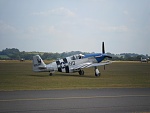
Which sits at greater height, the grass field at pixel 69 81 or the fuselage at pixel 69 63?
the fuselage at pixel 69 63

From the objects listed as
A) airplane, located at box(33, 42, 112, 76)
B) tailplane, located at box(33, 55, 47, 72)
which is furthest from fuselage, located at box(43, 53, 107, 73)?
tailplane, located at box(33, 55, 47, 72)

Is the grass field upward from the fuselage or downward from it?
downward

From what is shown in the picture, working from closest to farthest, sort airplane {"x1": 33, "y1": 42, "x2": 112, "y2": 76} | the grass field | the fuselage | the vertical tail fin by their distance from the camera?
the grass field
the vertical tail fin
airplane {"x1": 33, "y1": 42, "x2": 112, "y2": 76}
the fuselage

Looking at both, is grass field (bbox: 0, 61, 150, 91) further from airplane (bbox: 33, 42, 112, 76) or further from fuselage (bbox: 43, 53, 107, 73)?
fuselage (bbox: 43, 53, 107, 73)

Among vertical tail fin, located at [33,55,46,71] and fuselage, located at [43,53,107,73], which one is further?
fuselage, located at [43,53,107,73]

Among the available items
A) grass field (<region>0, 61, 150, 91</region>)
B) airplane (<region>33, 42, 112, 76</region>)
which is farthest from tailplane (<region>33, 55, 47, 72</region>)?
grass field (<region>0, 61, 150, 91</region>)

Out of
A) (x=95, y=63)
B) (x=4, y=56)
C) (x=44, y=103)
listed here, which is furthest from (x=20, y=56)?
(x=44, y=103)

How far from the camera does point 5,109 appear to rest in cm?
859

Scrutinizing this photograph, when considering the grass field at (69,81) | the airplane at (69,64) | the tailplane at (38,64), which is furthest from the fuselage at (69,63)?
the grass field at (69,81)

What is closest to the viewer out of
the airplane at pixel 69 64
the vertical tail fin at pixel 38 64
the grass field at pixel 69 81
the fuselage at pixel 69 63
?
the grass field at pixel 69 81

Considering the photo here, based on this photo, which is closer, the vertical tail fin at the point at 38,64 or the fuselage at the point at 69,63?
the vertical tail fin at the point at 38,64

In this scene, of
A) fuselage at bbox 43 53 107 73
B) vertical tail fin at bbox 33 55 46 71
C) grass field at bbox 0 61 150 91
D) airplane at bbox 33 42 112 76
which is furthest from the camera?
fuselage at bbox 43 53 107 73

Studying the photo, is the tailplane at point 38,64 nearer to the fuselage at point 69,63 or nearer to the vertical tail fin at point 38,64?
the vertical tail fin at point 38,64

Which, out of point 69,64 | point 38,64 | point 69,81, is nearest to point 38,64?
point 38,64
